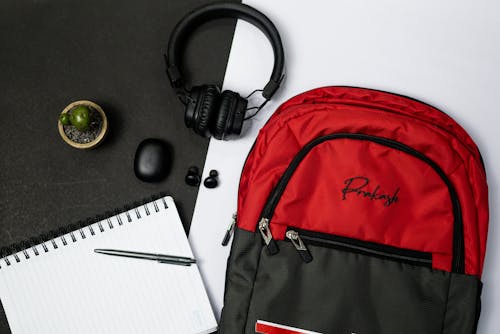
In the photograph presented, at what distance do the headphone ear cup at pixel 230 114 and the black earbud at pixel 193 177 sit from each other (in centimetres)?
10

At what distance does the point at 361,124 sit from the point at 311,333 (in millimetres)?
314

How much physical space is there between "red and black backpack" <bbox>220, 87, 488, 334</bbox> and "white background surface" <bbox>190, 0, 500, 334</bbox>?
112 mm

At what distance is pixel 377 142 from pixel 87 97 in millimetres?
494

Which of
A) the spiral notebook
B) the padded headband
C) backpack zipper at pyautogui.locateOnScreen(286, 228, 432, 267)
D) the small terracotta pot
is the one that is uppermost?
the padded headband

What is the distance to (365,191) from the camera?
26.0 inches

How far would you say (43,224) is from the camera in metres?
0.78

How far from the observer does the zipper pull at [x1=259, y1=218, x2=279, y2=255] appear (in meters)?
0.67

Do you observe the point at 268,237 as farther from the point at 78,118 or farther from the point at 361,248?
the point at 78,118

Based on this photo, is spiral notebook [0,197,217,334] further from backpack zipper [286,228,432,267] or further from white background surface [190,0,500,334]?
backpack zipper [286,228,432,267]

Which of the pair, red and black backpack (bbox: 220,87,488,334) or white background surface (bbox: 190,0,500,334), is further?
white background surface (bbox: 190,0,500,334)

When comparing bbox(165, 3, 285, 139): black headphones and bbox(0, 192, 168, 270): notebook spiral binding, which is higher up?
bbox(165, 3, 285, 139): black headphones

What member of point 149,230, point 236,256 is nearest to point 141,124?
point 149,230

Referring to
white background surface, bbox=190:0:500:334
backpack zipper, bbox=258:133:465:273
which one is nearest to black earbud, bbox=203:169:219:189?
white background surface, bbox=190:0:500:334

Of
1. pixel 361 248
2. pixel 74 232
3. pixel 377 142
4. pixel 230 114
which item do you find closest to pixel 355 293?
pixel 361 248
